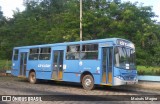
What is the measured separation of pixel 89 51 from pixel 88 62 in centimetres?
66

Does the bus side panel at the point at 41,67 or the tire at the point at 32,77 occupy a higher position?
the bus side panel at the point at 41,67

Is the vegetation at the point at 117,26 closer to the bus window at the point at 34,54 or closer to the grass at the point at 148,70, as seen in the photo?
the grass at the point at 148,70

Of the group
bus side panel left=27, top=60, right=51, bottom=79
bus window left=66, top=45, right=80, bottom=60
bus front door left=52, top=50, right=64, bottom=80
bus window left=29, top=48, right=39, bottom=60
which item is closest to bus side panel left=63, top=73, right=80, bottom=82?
bus front door left=52, top=50, right=64, bottom=80

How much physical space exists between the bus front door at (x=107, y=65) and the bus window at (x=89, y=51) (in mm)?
635

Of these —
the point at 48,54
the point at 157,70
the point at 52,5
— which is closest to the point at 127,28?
the point at 157,70

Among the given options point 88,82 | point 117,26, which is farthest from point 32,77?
point 117,26

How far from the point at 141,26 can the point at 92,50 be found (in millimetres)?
10454

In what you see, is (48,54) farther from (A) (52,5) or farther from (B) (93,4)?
(A) (52,5)

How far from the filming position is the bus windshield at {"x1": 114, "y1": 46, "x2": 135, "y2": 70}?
57.7 ft

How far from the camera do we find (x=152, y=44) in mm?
26703

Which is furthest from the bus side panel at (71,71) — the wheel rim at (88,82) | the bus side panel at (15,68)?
the bus side panel at (15,68)

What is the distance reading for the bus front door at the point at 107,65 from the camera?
1775 cm

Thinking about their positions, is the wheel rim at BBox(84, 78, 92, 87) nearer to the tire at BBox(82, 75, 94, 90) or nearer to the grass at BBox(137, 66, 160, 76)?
the tire at BBox(82, 75, 94, 90)

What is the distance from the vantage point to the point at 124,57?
1802 cm
